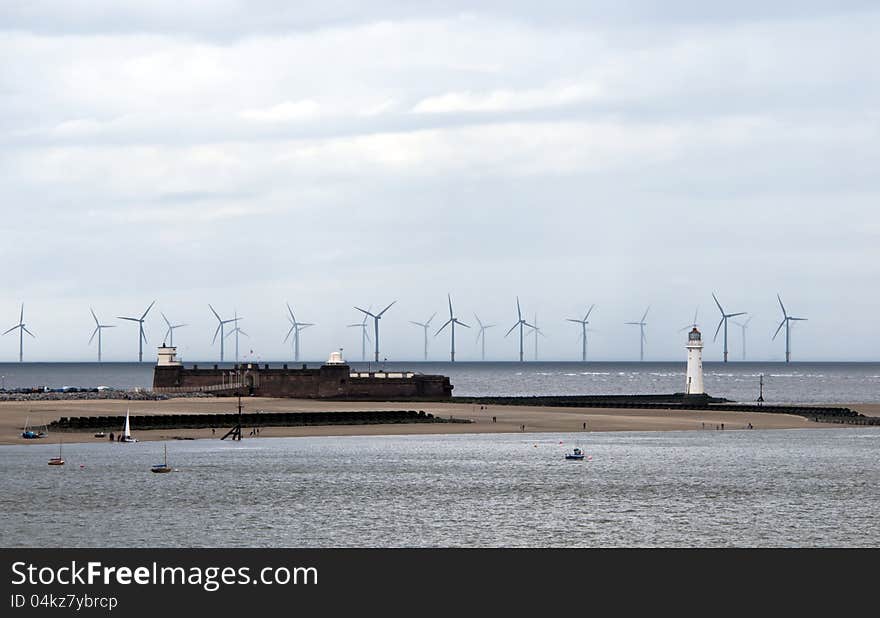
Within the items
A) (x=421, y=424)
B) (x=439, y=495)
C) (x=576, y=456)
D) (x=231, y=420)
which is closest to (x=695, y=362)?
(x=421, y=424)

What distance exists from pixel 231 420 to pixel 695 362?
213 ft

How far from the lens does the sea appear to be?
2165 inches

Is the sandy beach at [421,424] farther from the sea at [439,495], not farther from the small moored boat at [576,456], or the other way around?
the small moored boat at [576,456]

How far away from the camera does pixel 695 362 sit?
162000 millimetres

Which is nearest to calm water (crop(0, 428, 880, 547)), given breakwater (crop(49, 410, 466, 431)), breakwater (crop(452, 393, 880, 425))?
breakwater (crop(49, 410, 466, 431))

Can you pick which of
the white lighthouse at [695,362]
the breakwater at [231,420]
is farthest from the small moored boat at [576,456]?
the white lighthouse at [695,362]

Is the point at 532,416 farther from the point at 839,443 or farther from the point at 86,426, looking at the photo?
the point at 86,426

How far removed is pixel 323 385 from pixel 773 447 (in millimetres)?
79786

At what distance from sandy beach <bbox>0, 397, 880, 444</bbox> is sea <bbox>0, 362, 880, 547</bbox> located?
7.81 m

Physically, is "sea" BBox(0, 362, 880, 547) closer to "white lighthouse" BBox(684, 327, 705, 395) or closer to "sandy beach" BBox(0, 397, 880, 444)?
"sandy beach" BBox(0, 397, 880, 444)

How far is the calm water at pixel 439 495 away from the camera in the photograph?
55031 mm

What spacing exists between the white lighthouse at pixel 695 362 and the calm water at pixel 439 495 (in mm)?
56909
